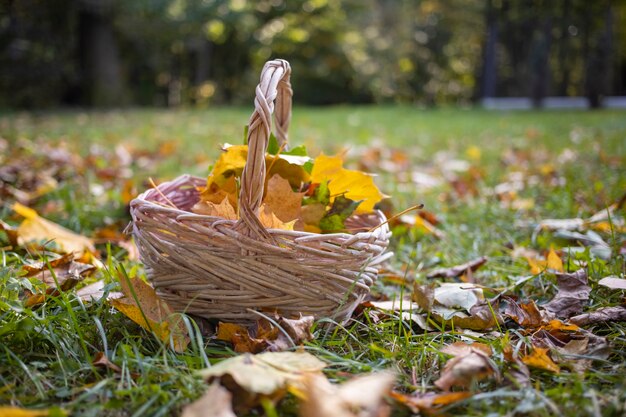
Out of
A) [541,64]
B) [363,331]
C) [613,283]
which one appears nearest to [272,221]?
[363,331]

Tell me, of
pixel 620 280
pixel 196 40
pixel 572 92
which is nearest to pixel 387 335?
pixel 620 280

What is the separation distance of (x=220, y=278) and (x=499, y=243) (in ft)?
4.22

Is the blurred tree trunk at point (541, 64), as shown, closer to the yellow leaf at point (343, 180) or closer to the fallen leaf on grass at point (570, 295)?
the fallen leaf on grass at point (570, 295)

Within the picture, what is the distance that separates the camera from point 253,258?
3.77 ft

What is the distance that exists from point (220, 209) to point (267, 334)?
0.97ft

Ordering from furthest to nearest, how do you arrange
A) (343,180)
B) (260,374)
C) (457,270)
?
1. (457,270)
2. (343,180)
3. (260,374)

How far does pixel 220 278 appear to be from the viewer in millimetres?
1185

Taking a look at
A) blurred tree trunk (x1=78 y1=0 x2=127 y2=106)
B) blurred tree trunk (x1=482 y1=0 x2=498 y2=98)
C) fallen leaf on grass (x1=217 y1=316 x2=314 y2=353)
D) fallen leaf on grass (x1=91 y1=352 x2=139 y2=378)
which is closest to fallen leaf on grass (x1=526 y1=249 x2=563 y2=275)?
fallen leaf on grass (x1=217 y1=316 x2=314 y2=353)

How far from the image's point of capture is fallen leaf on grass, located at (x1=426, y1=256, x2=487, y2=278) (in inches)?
68.1

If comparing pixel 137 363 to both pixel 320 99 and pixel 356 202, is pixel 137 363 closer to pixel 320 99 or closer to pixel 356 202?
pixel 356 202

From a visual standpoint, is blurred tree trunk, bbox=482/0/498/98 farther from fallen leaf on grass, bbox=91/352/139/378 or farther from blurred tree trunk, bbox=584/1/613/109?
fallen leaf on grass, bbox=91/352/139/378

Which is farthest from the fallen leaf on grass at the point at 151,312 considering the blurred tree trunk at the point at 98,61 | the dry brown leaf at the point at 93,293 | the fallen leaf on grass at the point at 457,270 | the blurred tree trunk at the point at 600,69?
the blurred tree trunk at the point at 600,69

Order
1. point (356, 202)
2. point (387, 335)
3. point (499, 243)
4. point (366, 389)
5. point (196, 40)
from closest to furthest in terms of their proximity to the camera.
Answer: point (366, 389) → point (387, 335) → point (356, 202) → point (499, 243) → point (196, 40)

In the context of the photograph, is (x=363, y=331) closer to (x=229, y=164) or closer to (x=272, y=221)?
(x=272, y=221)
